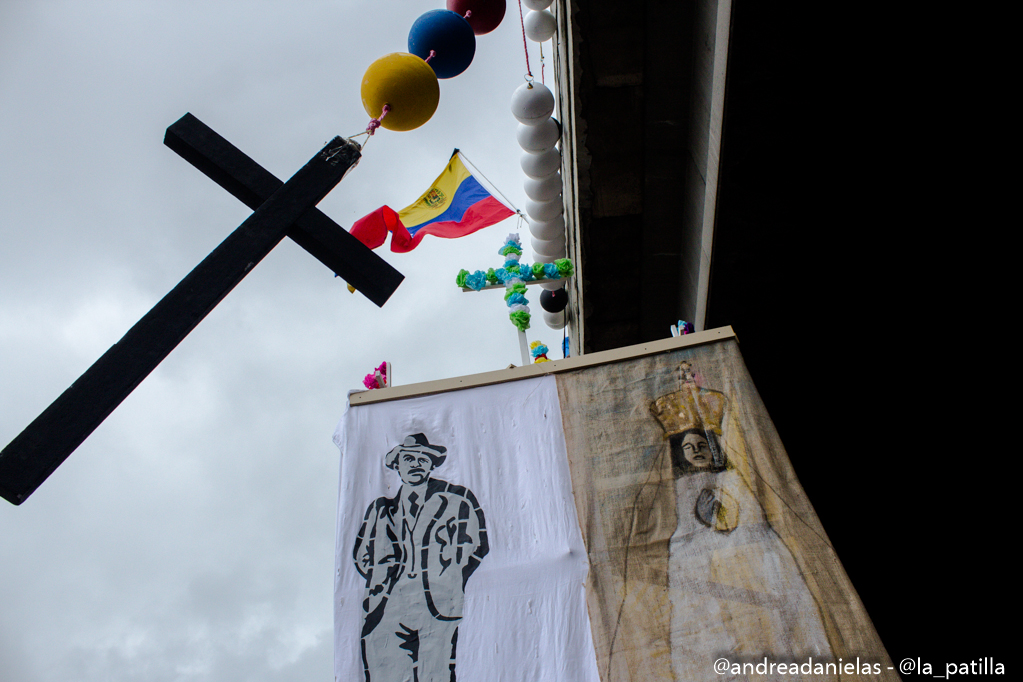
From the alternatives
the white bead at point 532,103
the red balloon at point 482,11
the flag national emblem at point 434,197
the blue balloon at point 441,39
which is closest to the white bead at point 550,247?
the flag national emblem at point 434,197

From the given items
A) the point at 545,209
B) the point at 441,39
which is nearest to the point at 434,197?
the point at 545,209

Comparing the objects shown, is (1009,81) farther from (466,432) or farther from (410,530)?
(410,530)

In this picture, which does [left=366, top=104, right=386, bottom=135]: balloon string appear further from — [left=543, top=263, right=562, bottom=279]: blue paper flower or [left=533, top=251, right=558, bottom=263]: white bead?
[left=533, top=251, right=558, bottom=263]: white bead

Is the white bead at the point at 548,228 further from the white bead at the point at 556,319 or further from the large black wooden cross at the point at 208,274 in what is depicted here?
the large black wooden cross at the point at 208,274

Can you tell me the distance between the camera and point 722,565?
265cm

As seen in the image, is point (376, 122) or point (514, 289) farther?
point (514, 289)

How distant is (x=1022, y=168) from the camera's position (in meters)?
4.22

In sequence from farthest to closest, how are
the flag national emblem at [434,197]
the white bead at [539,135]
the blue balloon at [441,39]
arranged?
1. the flag national emblem at [434,197]
2. the white bead at [539,135]
3. the blue balloon at [441,39]

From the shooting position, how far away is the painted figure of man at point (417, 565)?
269cm

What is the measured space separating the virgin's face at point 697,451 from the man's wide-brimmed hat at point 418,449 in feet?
3.89

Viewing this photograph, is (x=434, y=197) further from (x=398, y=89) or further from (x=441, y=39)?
(x=398, y=89)

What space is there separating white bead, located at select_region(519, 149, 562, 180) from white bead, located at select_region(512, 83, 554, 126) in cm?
42

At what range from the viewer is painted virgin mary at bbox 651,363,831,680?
2.46 m

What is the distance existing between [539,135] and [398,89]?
392 centimetres
